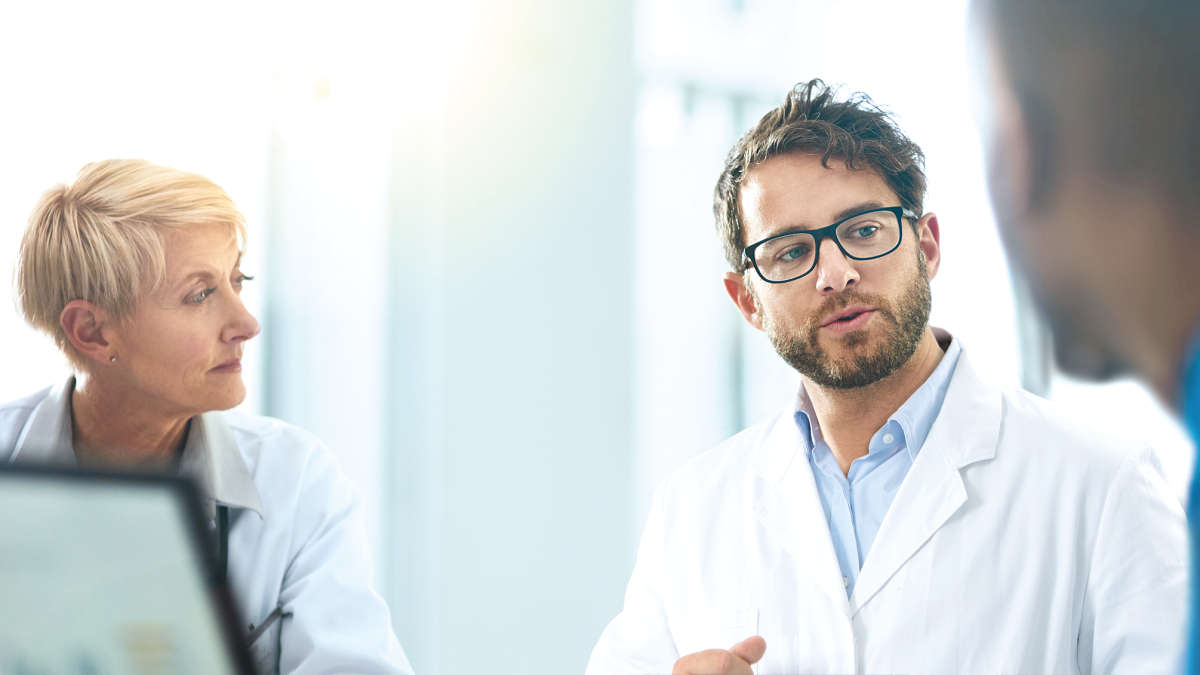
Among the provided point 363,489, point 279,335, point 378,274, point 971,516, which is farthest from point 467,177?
point 971,516

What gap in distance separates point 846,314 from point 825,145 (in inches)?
9.5

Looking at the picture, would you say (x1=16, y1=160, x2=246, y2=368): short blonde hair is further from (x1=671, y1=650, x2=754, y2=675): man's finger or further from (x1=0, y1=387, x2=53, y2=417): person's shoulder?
(x1=671, y1=650, x2=754, y2=675): man's finger

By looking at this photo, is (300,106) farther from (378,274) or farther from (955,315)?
(955,315)

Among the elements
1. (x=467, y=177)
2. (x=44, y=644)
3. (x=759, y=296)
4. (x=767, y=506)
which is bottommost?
(x=767, y=506)

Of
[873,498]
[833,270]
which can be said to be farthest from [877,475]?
[833,270]

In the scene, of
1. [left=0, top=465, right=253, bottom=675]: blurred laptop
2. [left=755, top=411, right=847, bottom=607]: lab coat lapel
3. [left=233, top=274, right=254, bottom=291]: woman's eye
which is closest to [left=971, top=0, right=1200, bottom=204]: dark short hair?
[left=0, top=465, right=253, bottom=675]: blurred laptop

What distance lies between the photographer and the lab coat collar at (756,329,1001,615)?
1270 millimetres

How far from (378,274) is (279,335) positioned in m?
0.32

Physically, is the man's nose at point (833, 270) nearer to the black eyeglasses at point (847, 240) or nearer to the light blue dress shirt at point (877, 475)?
the black eyeglasses at point (847, 240)

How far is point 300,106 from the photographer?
273 centimetres

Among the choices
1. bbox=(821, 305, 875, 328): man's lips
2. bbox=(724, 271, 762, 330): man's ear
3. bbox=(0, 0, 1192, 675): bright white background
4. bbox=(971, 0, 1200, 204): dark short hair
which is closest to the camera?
bbox=(971, 0, 1200, 204): dark short hair

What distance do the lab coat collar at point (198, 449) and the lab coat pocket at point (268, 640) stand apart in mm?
142

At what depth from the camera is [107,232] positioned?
1411 millimetres

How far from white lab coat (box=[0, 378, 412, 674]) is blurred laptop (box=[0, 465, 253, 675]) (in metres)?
0.81
